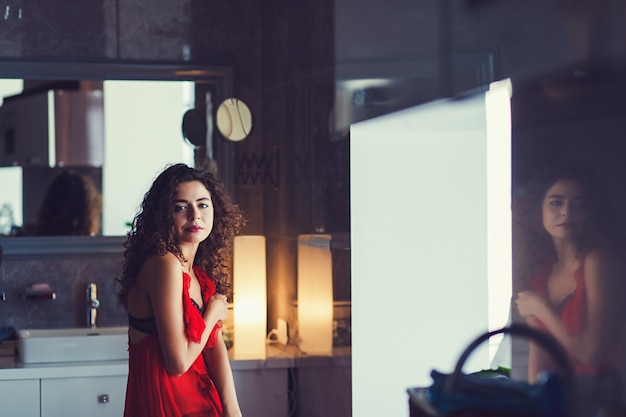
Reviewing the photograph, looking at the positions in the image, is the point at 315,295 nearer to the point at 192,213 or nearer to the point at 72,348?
A: the point at 192,213

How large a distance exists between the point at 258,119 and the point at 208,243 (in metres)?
1.48

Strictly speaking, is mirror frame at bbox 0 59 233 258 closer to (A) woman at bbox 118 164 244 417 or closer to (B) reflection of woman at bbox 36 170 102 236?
(B) reflection of woman at bbox 36 170 102 236

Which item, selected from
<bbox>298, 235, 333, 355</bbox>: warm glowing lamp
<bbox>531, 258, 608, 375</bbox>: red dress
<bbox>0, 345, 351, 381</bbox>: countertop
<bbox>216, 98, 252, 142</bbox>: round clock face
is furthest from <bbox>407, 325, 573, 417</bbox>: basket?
<bbox>216, 98, 252, 142</bbox>: round clock face

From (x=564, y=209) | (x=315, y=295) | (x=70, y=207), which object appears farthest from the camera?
(x=70, y=207)

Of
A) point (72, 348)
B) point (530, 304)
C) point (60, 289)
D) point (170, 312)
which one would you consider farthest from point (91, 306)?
point (530, 304)

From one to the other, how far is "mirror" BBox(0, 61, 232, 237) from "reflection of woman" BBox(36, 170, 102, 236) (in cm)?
3

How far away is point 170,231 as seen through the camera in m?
2.83

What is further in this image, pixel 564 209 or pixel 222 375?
pixel 222 375

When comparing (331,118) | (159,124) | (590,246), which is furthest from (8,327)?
(590,246)

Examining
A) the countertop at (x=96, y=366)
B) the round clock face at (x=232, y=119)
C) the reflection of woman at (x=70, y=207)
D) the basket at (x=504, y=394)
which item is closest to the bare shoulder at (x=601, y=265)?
the basket at (x=504, y=394)

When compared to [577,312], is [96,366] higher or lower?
lower

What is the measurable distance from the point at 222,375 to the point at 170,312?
11.6 inches

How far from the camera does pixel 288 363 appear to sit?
153 inches

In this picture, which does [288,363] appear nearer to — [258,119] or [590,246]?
[258,119]
